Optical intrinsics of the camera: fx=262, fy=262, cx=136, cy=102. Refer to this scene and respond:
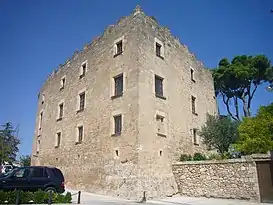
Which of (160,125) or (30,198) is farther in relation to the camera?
(160,125)

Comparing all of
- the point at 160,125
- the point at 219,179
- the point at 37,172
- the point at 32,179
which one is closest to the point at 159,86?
the point at 160,125

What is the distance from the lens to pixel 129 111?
16.0 metres

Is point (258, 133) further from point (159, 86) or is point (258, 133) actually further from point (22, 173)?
point (22, 173)

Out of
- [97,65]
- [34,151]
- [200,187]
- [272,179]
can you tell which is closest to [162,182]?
[200,187]

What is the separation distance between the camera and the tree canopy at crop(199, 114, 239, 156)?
63.2ft

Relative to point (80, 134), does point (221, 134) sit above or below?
below

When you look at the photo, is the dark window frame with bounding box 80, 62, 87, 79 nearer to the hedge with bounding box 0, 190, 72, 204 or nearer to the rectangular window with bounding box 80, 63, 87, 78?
the rectangular window with bounding box 80, 63, 87, 78

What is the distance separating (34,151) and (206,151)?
18143mm

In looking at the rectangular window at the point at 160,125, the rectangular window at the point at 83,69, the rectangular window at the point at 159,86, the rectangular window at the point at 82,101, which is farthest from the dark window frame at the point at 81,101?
the rectangular window at the point at 160,125

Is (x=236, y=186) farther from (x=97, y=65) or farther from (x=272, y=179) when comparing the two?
(x=97, y=65)

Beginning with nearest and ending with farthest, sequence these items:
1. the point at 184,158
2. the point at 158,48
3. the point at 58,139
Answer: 1. the point at 184,158
2. the point at 158,48
3. the point at 58,139

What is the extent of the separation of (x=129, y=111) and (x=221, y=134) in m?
7.80

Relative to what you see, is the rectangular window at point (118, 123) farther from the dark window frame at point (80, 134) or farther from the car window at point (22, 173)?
the car window at point (22, 173)

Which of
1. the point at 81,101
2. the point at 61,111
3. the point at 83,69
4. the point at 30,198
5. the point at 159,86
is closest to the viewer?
the point at 30,198
